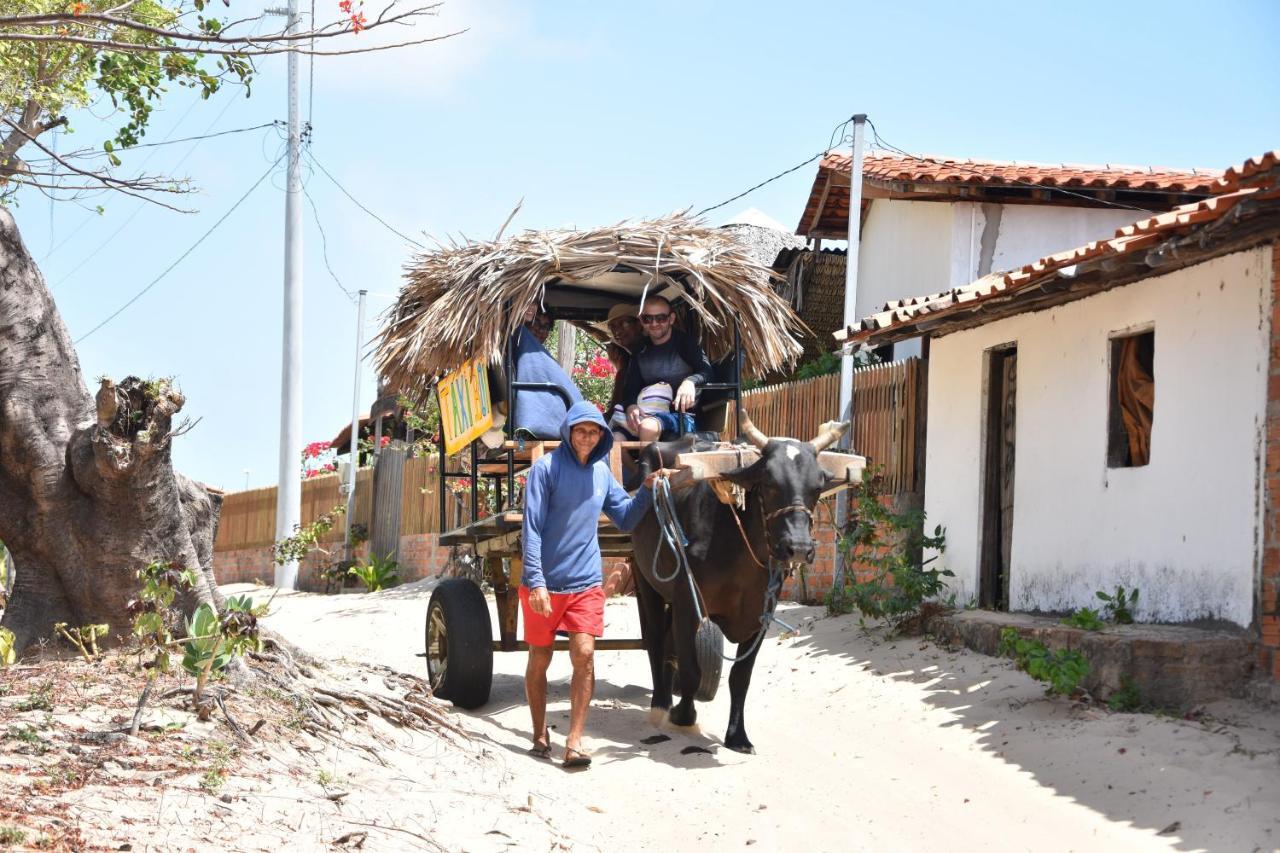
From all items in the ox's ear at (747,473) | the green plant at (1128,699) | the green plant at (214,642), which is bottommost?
the green plant at (1128,699)

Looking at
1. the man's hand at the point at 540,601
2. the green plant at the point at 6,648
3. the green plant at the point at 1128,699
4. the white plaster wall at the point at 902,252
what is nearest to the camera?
the green plant at the point at 6,648

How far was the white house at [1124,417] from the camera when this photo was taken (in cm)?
832

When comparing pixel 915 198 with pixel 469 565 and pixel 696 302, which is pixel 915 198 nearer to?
pixel 469 565

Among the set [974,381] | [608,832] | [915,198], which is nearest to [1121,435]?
[974,381]

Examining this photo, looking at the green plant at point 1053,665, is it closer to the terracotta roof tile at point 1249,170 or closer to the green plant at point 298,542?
the terracotta roof tile at point 1249,170

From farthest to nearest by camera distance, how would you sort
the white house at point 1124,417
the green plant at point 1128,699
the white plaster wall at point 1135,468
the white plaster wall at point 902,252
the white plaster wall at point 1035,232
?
1. the white plaster wall at point 902,252
2. the white plaster wall at point 1035,232
3. the white plaster wall at point 1135,468
4. the white house at point 1124,417
5. the green plant at point 1128,699

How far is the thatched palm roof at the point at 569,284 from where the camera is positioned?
29.2ft

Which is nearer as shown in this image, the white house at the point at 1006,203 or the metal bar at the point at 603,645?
the metal bar at the point at 603,645

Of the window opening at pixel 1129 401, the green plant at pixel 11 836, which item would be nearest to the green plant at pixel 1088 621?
the window opening at pixel 1129 401

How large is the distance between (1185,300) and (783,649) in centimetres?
477

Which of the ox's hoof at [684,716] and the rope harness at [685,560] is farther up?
the rope harness at [685,560]

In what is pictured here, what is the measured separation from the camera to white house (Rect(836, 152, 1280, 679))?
8.32m

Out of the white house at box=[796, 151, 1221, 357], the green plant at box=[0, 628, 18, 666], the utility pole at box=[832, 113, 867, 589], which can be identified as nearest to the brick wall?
the utility pole at box=[832, 113, 867, 589]

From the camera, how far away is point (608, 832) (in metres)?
6.57
